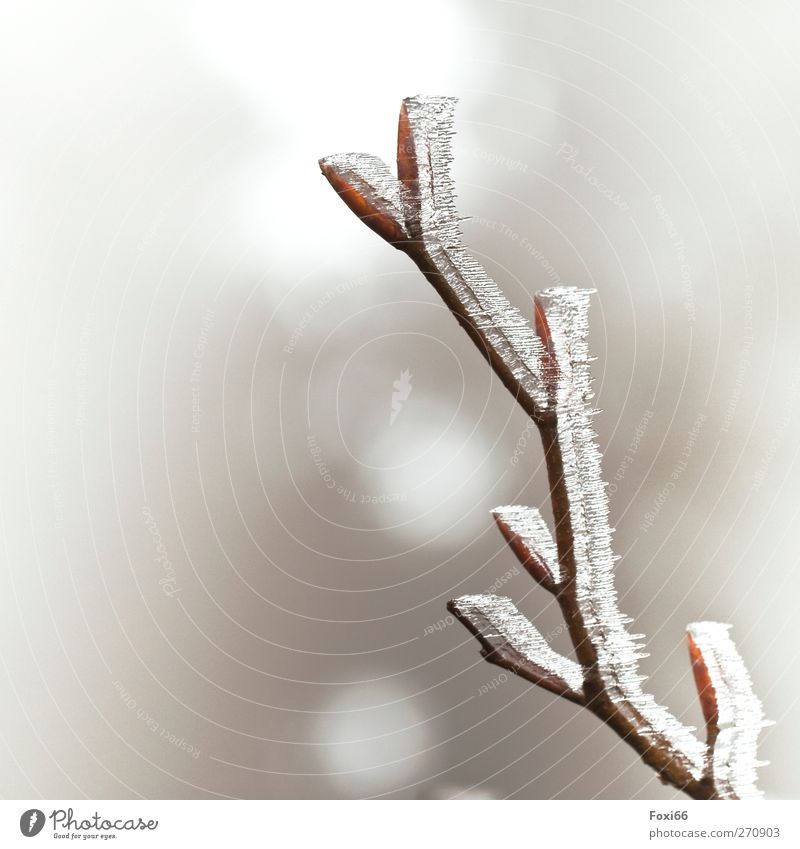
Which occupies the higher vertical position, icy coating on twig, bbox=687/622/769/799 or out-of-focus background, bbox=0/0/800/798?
out-of-focus background, bbox=0/0/800/798
